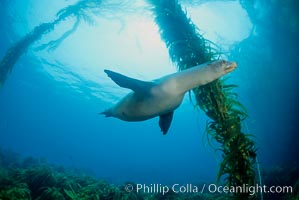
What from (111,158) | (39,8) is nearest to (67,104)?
(39,8)

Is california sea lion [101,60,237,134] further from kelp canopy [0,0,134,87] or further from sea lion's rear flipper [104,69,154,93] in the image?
kelp canopy [0,0,134,87]

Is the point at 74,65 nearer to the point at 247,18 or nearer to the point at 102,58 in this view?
the point at 102,58

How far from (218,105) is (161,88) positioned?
1644 mm

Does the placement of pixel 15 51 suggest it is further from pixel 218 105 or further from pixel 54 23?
pixel 218 105

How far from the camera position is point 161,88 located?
2.74 metres

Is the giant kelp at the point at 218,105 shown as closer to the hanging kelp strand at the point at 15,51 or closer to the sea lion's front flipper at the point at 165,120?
the sea lion's front flipper at the point at 165,120

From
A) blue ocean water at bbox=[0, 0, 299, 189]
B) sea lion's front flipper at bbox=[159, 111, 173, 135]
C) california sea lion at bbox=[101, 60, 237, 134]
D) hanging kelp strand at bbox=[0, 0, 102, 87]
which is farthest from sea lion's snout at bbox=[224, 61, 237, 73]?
hanging kelp strand at bbox=[0, 0, 102, 87]

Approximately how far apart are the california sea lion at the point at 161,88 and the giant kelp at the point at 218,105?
4.13 feet

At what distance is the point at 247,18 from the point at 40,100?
49.2 m

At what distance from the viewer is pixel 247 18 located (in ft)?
64.1

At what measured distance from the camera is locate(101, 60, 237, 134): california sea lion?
249 cm

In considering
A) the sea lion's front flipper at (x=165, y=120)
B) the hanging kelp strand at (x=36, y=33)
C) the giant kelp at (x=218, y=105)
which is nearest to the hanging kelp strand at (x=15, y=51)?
the hanging kelp strand at (x=36, y=33)

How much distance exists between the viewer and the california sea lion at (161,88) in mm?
2494

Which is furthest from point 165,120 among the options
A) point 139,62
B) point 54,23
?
point 139,62
